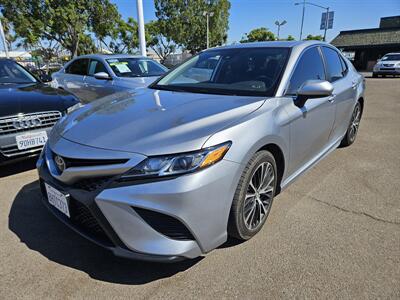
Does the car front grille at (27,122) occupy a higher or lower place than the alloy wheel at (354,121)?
→ higher

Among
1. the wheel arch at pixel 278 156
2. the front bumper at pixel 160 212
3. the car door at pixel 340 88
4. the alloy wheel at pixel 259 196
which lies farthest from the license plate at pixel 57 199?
the car door at pixel 340 88

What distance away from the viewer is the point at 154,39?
135ft

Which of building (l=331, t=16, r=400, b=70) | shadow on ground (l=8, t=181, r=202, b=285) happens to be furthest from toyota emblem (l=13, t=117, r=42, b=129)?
building (l=331, t=16, r=400, b=70)

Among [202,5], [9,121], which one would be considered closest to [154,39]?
[202,5]

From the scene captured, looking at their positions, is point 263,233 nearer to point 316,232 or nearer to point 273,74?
point 316,232

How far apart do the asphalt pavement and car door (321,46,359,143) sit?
902 millimetres

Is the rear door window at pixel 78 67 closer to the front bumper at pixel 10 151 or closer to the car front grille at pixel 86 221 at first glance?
the front bumper at pixel 10 151

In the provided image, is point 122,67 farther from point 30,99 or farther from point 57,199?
point 57,199

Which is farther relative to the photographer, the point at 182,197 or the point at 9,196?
the point at 9,196

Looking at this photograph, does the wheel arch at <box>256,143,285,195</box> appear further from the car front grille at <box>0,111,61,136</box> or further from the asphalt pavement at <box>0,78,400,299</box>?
the car front grille at <box>0,111,61,136</box>

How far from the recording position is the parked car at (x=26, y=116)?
10.9 ft

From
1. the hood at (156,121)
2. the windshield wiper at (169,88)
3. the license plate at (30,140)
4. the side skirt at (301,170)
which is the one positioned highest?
the windshield wiper at (169,88)

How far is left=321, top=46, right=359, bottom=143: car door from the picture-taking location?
354 centimetres

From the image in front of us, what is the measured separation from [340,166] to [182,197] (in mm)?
2951
